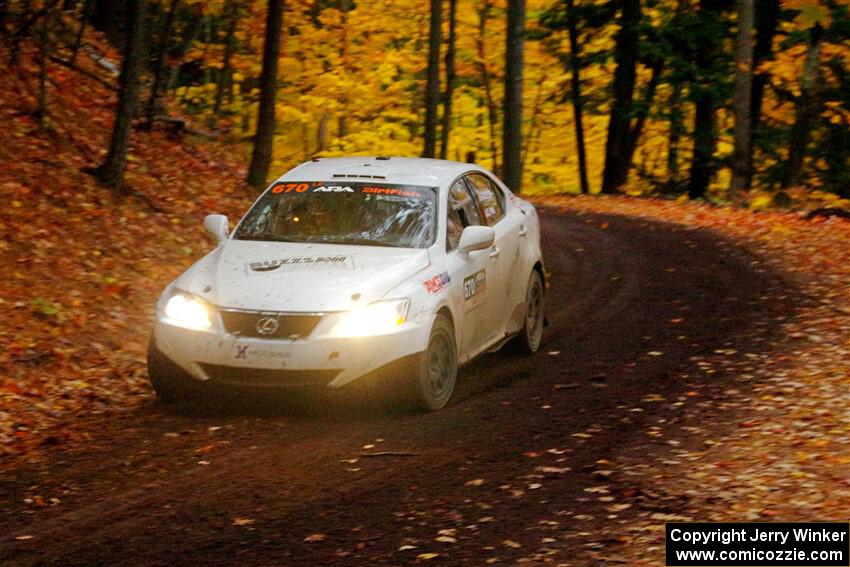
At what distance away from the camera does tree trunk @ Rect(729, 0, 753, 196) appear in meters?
25.8

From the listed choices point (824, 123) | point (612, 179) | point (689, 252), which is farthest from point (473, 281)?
point (612, 179)

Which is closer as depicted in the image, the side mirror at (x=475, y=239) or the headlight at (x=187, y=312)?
the headlight at (x=187, y=312)

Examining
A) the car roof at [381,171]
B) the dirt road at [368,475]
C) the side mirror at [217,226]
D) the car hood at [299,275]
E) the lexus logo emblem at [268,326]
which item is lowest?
the dirt road at [368,475]

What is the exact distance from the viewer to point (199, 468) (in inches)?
280

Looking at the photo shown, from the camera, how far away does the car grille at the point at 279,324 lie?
800 centimetres

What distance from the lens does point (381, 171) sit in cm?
995

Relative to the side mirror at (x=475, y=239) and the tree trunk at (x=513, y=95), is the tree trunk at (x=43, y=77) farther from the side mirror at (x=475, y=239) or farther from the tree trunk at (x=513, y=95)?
the tree trunk at (x=513, y=95)

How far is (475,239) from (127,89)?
7609 mm

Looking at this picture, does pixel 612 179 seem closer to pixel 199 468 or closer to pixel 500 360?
pixel 500 360

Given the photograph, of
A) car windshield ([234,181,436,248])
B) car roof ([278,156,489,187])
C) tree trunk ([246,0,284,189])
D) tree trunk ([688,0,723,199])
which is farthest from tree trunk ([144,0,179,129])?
tree trunk ([688,0,723,199])

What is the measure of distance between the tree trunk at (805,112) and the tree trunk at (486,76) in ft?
48.6

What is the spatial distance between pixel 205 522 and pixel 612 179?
→ 29.9 meters

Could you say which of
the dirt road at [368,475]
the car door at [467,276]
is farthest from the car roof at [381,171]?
the dirt road at [368,475]

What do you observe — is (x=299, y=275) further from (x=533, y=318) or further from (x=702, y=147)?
(x=702, y=147)
